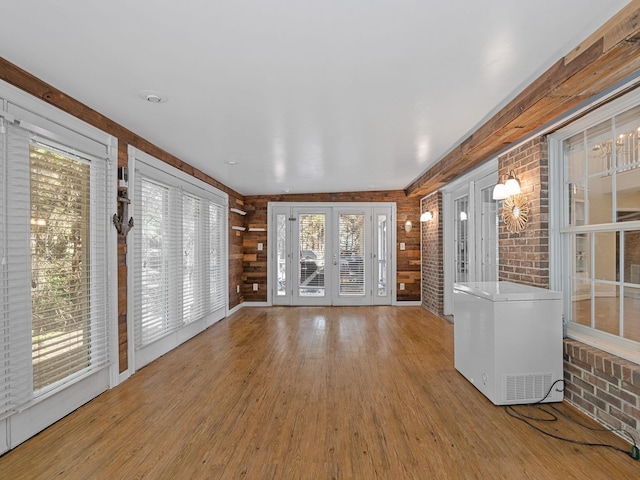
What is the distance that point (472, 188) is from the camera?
4.92 m

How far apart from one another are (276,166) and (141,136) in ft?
5.50

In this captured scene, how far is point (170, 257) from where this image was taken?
425 cm

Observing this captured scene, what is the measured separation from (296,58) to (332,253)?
5.21 meters

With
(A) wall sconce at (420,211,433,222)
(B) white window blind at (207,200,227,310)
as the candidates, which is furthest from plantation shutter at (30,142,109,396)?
(A) wall sconce at (420,211,433,222)

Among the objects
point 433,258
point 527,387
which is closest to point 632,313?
point 527,387

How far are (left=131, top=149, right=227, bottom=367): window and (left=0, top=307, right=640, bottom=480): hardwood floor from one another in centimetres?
42

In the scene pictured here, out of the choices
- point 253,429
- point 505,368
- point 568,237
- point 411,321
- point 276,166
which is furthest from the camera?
point 411,321

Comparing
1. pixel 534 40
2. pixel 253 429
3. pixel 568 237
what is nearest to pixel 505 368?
pixel 568 237

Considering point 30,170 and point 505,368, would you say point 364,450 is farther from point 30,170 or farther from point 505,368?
point 30,170

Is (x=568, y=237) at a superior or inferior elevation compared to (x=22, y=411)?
superior

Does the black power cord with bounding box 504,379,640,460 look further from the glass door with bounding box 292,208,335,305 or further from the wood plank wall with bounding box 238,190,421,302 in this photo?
the glass door with bounding box 292,208,335,305

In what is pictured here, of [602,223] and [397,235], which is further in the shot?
[397,235]

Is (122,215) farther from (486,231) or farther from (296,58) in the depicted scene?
(486,231)

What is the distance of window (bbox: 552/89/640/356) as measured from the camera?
7.87ft
